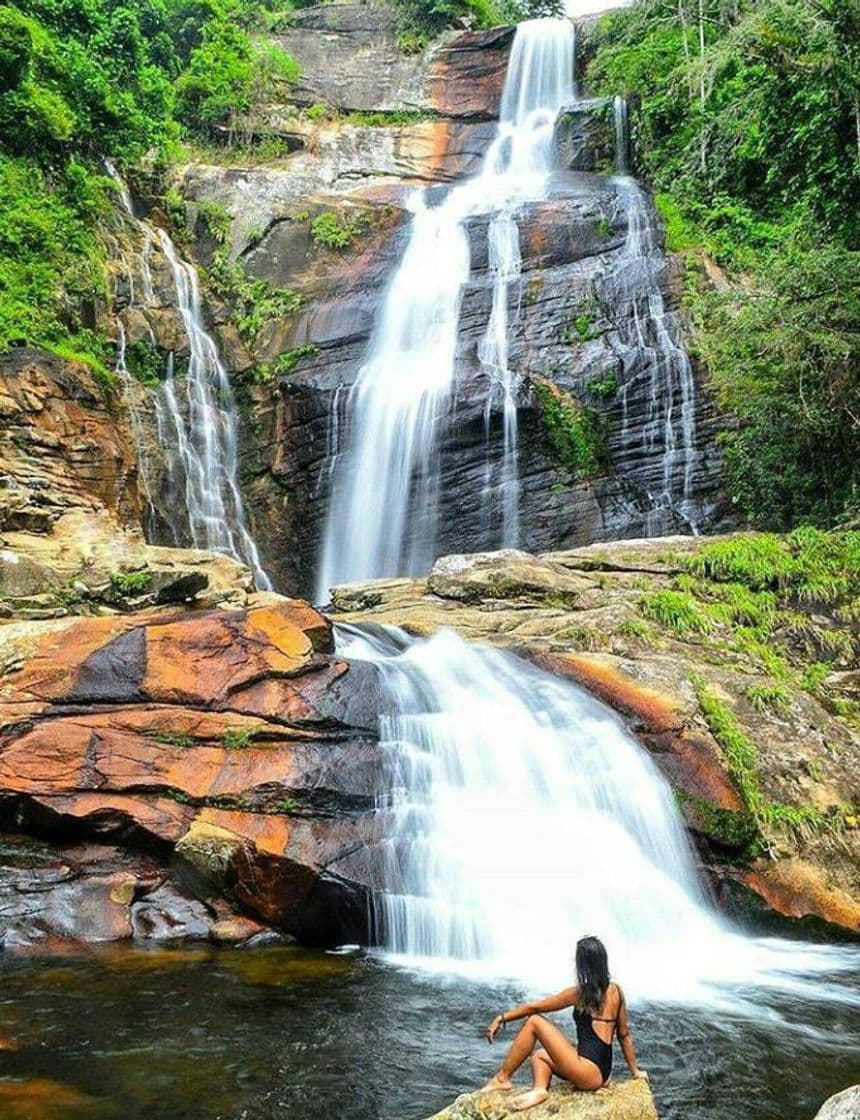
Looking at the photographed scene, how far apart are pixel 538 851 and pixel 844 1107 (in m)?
4.59

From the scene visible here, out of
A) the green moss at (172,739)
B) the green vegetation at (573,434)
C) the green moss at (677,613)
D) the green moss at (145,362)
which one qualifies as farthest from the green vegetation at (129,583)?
the green vegetation at (573,434)

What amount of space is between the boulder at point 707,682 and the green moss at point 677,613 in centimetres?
3

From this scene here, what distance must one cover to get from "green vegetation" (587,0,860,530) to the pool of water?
33.3 feet

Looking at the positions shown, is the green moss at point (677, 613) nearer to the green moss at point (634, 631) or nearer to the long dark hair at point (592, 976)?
→ the green moss at point (634, 631)

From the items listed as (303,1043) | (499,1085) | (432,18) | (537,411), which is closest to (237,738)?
(303,1043)

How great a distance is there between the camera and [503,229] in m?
22.3

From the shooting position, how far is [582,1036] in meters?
3.96

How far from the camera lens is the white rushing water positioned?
22.4 ft

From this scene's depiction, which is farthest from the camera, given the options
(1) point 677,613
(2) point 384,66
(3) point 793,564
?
(2) point 384,66

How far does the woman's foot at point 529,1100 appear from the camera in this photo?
11.6 ft

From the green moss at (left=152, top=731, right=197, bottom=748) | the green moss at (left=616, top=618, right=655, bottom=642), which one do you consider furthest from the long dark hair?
the green moss at (left=616, top=618, right=655, bottom=642)

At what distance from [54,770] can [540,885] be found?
4.31m

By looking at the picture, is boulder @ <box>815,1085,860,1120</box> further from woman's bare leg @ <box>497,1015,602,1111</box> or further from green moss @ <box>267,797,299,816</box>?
green moss @ <box>267,797,299,816</box>

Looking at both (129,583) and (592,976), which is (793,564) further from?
(592,976)
